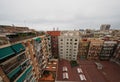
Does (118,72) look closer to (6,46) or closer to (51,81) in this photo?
(51,81)

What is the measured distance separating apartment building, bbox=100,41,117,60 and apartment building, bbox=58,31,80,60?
18.0 m

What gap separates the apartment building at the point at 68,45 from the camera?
42991 millimetres

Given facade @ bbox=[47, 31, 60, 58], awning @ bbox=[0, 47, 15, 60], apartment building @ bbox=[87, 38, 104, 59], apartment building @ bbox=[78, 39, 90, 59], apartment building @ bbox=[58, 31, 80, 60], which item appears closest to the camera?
awning @ bbox=[0, 47, 15, 60]

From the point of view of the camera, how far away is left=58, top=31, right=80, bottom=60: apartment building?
42991mm

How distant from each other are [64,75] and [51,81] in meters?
8.01

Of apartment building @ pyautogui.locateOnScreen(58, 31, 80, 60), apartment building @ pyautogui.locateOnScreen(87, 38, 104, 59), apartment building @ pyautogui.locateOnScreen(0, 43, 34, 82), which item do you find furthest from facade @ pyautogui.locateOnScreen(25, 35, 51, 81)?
apartment building @ pyautogui.locateOnScreen(87, 38, 104, 59)

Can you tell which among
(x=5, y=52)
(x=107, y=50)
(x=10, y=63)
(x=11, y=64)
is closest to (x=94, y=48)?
(x=107, y=50)

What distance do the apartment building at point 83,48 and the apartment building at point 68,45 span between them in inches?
207

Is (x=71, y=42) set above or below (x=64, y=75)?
above

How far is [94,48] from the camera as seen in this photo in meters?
46.2

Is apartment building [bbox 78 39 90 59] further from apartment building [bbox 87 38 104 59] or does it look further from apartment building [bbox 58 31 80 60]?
apartment building [bbox 58 31 80 60]

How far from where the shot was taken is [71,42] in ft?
144

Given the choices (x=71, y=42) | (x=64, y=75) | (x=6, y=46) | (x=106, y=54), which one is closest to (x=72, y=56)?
(x=71, y=42)

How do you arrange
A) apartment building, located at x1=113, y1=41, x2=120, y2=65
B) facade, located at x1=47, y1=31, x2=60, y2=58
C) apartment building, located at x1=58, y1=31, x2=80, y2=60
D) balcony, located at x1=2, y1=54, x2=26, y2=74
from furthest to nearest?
facade, located at x1=47, y1=31, x2=60, y2=58
apartment building, located at x1=58, y1=31, x2=80, y2=60
apartment building, located at x1=113, y1=41, x2=120, y2=65
balcony, located at x1=2, y1=54, x2=26, y2=74
